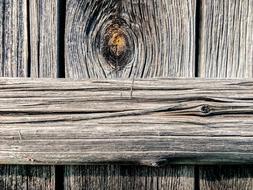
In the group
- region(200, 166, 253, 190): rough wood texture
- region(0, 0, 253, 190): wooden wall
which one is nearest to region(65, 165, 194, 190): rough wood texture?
region(200, 166, 253, 190): rough wood texture

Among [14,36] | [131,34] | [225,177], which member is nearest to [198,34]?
[131,34]

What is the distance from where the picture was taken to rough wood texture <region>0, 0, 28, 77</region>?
1456mm

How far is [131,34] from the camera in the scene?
1452 millimetres

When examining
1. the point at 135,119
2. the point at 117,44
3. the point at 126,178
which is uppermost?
the point at 117,44

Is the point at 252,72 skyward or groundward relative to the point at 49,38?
groundward

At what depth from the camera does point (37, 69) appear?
1.46 meters

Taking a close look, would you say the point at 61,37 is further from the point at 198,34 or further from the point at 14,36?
the point at 198,34

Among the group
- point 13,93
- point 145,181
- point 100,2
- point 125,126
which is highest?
point 100,2

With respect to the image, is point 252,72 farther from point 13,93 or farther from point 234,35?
point 13,93

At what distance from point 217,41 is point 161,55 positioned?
7.4 inches

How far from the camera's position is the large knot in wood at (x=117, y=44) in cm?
145

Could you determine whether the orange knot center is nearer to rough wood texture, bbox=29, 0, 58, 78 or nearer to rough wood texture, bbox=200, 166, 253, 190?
rough wood texture, bbox=29, 0, 58, 78

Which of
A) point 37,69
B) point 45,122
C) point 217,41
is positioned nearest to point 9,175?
point 45,122

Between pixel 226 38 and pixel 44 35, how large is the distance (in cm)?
60
